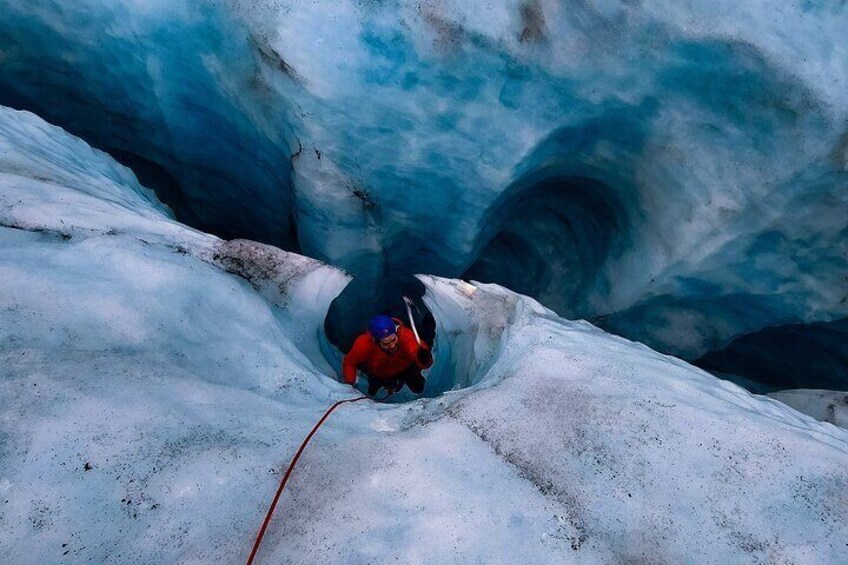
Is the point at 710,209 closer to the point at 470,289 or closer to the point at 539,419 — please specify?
the point at 470,289

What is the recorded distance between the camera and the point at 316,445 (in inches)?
76.5

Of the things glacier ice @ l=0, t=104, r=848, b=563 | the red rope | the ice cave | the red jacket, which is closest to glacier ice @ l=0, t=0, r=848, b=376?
the ice cave

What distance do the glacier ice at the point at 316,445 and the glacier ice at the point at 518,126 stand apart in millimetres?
1530

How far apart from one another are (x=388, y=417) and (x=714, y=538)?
1.27 m

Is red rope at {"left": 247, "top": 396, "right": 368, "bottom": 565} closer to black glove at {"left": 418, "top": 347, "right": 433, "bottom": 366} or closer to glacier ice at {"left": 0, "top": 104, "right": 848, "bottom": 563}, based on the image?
glacier ice at {"left": 0, "top": 104, "right": 848, "bottom": 563}

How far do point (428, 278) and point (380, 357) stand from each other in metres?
0.74

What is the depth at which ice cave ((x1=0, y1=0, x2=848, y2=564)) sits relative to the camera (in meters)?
1.71

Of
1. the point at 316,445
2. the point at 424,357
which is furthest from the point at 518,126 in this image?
the point at 316,445

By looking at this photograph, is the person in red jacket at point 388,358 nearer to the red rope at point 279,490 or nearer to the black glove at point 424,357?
the black glove at point 424,357

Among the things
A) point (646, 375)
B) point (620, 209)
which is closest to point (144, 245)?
point (646, 375)

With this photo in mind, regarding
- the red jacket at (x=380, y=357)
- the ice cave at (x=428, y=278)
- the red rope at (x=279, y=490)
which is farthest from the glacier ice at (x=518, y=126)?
the red rope at (x=279, y=490)

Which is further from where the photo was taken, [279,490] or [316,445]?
[316,445]

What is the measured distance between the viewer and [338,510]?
1.71 meters

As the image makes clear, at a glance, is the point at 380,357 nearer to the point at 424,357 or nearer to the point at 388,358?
the point at 388,358
